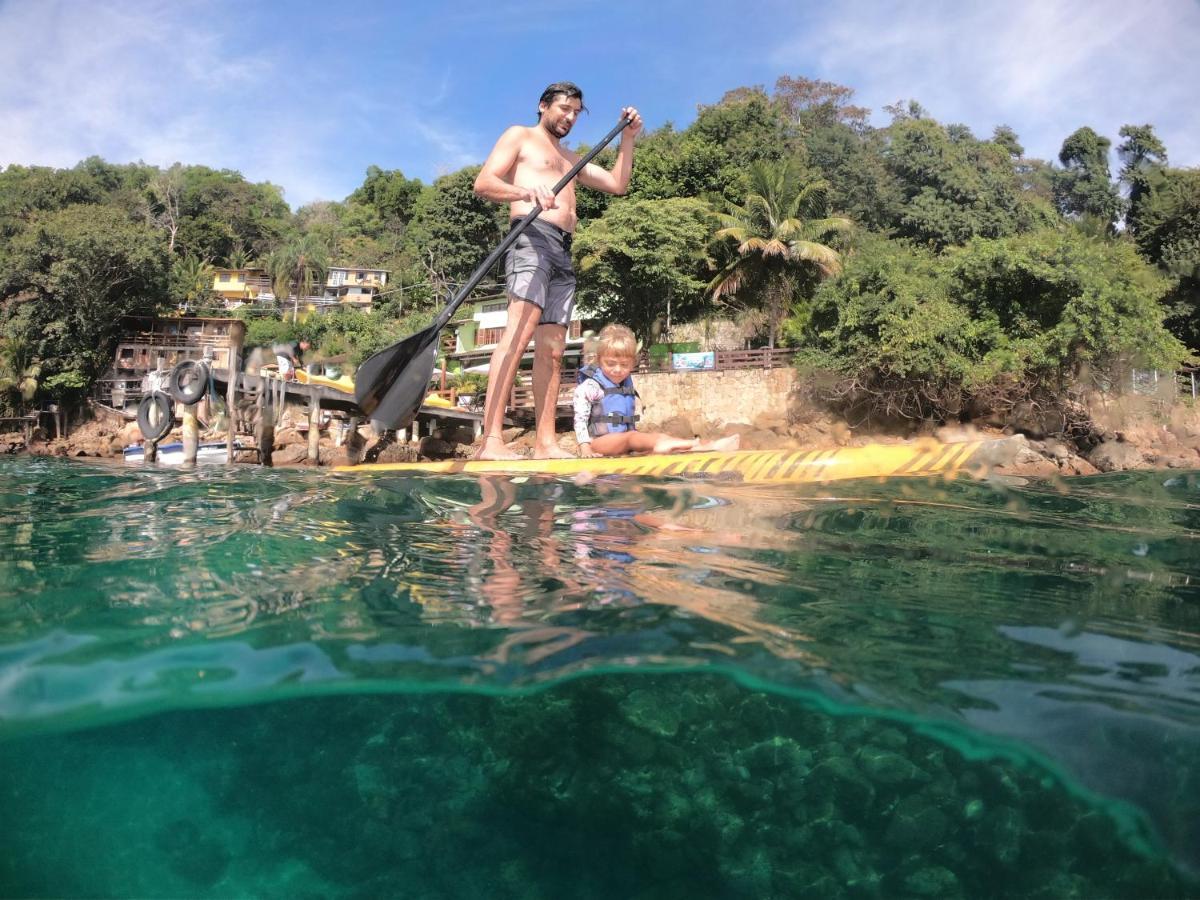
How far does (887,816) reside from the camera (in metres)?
1.77

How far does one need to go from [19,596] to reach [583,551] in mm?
1555

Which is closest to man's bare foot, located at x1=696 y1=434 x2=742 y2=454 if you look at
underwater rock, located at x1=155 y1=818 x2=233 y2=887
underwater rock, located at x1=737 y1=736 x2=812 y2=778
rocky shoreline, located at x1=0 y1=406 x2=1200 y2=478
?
underwater rock, located at x1=737 y1=736 x2=812 y2=778

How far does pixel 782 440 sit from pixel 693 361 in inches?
186

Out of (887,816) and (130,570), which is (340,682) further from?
(887,816)

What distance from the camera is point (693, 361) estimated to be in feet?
87.8

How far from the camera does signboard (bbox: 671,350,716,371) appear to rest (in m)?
26.6

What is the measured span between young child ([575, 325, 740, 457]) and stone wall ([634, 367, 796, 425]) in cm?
2092

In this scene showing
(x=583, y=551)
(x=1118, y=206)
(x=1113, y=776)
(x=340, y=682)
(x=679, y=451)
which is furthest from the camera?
(x=1118, y=206)

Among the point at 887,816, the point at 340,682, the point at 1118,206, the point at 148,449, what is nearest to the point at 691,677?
the point at 887,816

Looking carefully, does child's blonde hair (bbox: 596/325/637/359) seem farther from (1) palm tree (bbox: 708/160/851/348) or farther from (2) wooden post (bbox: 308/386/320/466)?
(1) palm tree (bbox: 708/160/851/348)

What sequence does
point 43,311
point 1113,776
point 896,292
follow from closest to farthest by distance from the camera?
1. point 1113,776
2. point 896,292
3. point 43,311

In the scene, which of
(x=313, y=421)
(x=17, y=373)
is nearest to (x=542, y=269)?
(x=313, y=421)

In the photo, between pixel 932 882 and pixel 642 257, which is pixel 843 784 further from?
pixel 642 257

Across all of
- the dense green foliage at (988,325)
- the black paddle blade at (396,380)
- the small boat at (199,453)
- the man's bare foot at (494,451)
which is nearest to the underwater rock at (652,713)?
the man's bare foot at (494,451)
